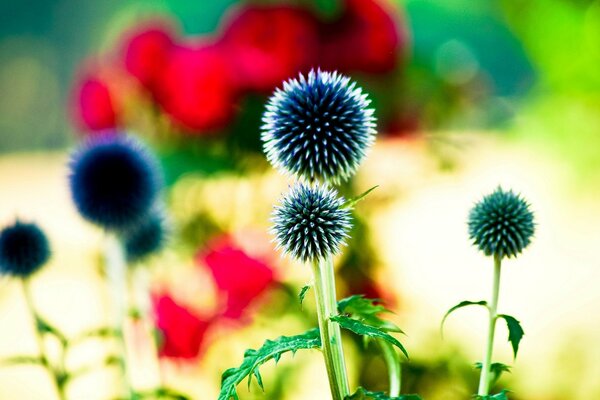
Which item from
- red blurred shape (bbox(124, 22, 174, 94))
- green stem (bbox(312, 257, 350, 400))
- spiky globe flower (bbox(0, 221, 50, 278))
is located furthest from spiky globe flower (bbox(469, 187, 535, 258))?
red blurred shape (bbox(124, 22, 174, 94))

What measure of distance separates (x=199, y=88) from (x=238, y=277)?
33 centimetres

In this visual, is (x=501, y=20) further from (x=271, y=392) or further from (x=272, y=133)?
(x=272, y=133)

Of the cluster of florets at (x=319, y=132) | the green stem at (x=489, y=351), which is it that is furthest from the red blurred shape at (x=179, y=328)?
the green stem at (x=489, y=351)

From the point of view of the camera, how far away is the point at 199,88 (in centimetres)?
120

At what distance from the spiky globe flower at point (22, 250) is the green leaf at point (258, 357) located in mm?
477

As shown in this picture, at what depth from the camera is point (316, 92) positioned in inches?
23.4

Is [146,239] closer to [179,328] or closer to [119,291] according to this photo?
[179,328]

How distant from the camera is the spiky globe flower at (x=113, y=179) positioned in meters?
1.06

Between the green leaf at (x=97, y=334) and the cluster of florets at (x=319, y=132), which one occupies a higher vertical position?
the cluster of florets at (x=319, y=132)

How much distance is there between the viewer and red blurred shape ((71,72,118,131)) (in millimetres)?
1397

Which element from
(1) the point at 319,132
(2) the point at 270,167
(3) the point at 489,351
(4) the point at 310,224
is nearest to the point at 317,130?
(1) the point at 319,132

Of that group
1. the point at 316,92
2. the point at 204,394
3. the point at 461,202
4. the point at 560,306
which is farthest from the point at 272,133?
the point at 461,202

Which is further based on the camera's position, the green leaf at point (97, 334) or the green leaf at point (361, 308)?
the green leaf at point (97, 334)

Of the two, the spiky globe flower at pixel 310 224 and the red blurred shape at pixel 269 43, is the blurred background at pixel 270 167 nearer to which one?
the red blurred shape at pixel 269 43
